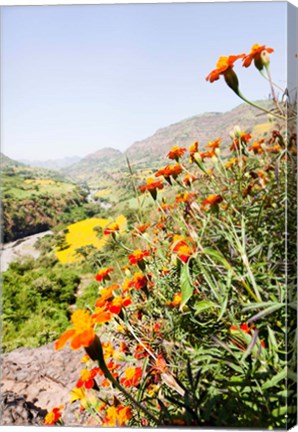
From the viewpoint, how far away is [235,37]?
2568 mm

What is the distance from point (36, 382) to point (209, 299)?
916 millimetres

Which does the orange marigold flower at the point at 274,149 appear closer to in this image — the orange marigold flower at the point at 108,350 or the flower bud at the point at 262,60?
the flower bud at the point at 262,60

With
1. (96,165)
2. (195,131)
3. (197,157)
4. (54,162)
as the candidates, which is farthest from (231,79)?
(54,162)

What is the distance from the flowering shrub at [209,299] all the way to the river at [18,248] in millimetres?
362

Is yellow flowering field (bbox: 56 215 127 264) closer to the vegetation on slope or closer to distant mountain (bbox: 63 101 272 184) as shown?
the vegetation on slope

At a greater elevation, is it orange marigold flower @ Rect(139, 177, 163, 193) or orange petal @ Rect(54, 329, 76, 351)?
orange marigold flower @ Rect(139, 177, 163, 193)

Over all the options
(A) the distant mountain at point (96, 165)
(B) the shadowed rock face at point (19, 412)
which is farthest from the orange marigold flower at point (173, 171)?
(B) the shadowed rock face at point (19, 412)

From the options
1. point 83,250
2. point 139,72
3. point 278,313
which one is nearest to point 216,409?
point 278,313

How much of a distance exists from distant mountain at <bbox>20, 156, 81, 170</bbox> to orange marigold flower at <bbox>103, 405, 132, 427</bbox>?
1.03 metres

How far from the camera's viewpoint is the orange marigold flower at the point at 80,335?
1754 mm

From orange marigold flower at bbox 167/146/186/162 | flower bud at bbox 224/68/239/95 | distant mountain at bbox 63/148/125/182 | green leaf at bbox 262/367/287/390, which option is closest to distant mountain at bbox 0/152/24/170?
distant mountain at bbox 63/148/125/182

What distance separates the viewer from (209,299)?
7.47ft

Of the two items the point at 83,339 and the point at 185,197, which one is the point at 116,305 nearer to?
the point at 83,339

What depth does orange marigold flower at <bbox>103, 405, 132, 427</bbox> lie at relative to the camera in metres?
2.43
